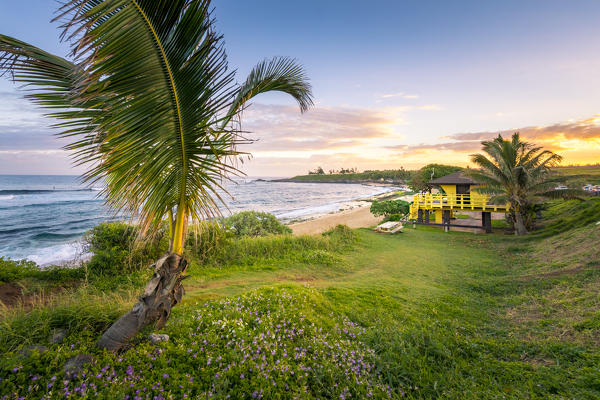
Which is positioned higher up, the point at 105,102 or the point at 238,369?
the point at 105,102

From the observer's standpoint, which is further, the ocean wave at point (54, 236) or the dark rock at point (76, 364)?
the ocean wave at point (54, 236)

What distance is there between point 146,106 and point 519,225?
19.7 m

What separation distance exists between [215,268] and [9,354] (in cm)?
638

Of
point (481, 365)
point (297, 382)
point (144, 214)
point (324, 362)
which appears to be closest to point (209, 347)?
point (297, 382)

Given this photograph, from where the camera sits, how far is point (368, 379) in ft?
9.99

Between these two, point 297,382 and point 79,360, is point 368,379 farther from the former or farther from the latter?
point 79,360

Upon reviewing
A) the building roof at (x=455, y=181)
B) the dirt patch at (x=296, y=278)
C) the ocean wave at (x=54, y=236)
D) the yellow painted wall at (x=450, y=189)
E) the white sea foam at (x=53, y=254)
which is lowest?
the white sea foam at (x=53, y=254)

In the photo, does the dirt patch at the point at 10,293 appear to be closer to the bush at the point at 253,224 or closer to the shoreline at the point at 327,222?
the bush at the point at 253,224

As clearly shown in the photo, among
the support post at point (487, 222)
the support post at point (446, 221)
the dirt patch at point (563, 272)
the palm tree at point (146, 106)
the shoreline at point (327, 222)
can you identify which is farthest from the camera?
the shoreline at point (327, 222)

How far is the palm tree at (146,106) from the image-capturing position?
199 centimetres

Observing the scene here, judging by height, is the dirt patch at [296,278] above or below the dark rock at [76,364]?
below

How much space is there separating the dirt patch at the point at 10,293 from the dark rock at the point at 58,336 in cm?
332

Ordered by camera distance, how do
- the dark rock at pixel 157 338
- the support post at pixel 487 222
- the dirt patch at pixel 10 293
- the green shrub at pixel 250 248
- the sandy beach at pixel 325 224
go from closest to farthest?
the dark rock at pixel 157 338 < the dirt patch at pixel 10 293 < the green shrub at pixel 250 248 < the support post at pixel 487 222 < the sandy beach at pixel 325 224

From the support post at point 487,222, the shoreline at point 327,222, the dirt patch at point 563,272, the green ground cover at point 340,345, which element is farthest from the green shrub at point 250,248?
the support post at point 487,222
